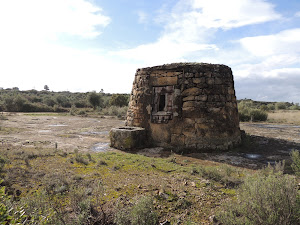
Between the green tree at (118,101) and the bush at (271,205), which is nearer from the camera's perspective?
the bush at (271,205)

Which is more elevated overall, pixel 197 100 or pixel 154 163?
pixel 197 100

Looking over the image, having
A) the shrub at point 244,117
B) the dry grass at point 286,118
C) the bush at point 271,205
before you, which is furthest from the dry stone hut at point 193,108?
the dry grass at point 286,118

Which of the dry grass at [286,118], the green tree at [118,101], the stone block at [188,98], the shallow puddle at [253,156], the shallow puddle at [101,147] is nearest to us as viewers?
the shallow puddle at [253,156]

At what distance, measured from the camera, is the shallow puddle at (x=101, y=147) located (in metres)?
6.89

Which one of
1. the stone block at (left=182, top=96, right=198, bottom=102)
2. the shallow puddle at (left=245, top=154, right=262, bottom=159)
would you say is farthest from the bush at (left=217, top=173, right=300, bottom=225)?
the stone block at (left=182, top=96, right=198, bottom=102)

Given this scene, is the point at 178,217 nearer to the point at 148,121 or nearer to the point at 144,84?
the point at 148,121

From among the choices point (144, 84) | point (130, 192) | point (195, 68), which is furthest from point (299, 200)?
point (144, 84)

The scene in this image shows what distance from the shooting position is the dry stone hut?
6570 millimetres

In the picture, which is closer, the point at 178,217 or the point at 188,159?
the point at 178,217

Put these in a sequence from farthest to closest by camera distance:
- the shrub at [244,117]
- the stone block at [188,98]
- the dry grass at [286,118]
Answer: the shrub at [244,117] → the dry grass at [286,118] → the stone block at [188,98]

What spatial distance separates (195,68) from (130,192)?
15.3 ft

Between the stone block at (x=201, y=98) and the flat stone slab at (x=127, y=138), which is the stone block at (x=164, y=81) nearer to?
the stone block at (x=201, y=98)

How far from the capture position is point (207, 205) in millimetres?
3242

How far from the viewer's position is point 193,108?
21.7 ft
